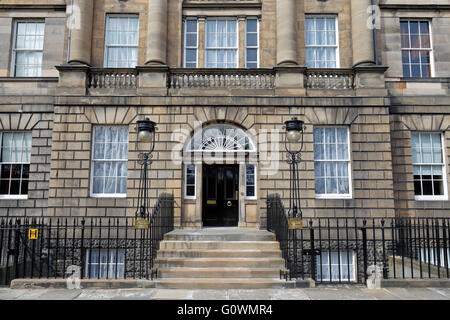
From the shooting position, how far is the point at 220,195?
12680 millimetres

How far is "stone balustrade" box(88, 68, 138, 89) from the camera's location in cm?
1265

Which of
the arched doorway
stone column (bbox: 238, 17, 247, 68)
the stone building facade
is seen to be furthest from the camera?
stone column (bbox: 238, 17, 247, 68)

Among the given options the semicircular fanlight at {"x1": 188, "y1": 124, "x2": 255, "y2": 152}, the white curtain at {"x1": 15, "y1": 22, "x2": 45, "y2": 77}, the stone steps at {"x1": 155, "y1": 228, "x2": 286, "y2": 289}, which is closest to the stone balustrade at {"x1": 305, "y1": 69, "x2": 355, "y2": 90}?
the semicircular fanlight at {"x1": 188, "y1": 124, "x2": 255, "y2": 152}

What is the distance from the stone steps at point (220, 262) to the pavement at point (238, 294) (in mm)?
275

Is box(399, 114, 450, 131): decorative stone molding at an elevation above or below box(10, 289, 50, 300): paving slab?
above

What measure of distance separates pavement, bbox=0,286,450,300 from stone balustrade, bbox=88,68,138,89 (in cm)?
763

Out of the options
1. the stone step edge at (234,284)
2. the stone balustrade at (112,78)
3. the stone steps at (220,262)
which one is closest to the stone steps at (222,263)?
the stone steps at (220,262)

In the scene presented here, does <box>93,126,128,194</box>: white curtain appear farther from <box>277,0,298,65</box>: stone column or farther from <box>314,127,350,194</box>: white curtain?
<box>314,127,350,194</box>: white curtain

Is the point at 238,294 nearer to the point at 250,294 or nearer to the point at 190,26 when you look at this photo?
the point at 250,294

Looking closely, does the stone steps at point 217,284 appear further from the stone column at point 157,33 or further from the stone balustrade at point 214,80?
the stone column at point 157,33

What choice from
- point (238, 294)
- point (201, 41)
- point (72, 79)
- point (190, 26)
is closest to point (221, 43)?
point (201, 41)

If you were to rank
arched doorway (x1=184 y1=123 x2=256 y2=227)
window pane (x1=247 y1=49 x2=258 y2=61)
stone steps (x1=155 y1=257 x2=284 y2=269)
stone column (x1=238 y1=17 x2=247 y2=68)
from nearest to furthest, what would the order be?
stone steps (x1=155 y1=257 x2=284 y2=269), arched doorway (x1=184 y1=123 x2=256 y2=227), stone column (x1=238 y1=17 x2=247 y2=68), window pane (x1=247 y1=49 x2=258 y2=61)

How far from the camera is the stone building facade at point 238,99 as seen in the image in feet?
39.5
